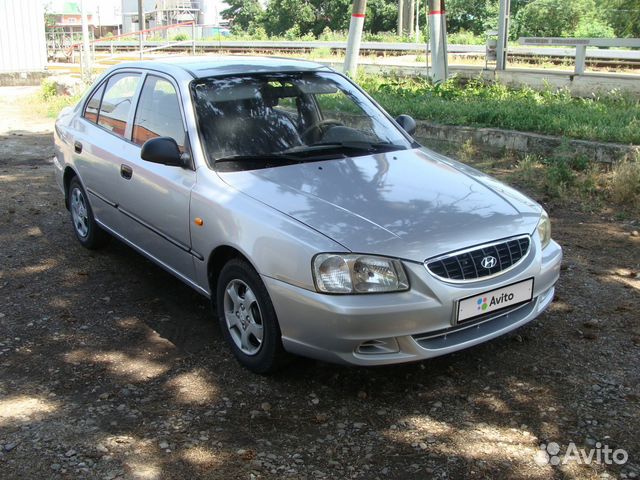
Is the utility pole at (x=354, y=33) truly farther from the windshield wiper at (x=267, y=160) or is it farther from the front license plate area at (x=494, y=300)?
the front license plate area at (x=494, y=300)

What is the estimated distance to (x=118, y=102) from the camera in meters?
5.70

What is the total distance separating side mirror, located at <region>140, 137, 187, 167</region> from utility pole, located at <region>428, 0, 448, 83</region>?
9.87 m

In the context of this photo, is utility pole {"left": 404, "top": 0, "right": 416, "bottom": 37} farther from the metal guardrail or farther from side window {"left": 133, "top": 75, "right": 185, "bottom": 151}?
Answer: side window {"left": 133, "top": 75, "right": 185, "bottom": 151}

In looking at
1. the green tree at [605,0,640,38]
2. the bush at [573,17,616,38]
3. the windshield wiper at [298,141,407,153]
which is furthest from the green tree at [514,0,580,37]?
the windshield wiper at [298,141,407,153]

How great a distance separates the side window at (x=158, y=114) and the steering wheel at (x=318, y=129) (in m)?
0.80

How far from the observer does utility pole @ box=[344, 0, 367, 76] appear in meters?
14.2

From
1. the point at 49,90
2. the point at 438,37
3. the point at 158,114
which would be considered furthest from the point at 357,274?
the point at 49,90

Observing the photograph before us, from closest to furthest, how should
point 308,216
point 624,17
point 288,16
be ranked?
point 308,216
point 624,17
point 288,16

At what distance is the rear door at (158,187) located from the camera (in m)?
4.56

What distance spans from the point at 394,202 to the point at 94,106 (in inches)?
127

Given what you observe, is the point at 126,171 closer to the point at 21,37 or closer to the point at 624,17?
the point at 624,17

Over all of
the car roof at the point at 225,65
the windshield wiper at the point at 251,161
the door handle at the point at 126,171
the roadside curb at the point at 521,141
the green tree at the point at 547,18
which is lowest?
the roadside curb at the point at 521,141

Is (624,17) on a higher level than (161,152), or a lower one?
higher

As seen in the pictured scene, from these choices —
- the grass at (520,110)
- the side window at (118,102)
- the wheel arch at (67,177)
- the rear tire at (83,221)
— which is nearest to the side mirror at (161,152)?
the side window at (118,102)
